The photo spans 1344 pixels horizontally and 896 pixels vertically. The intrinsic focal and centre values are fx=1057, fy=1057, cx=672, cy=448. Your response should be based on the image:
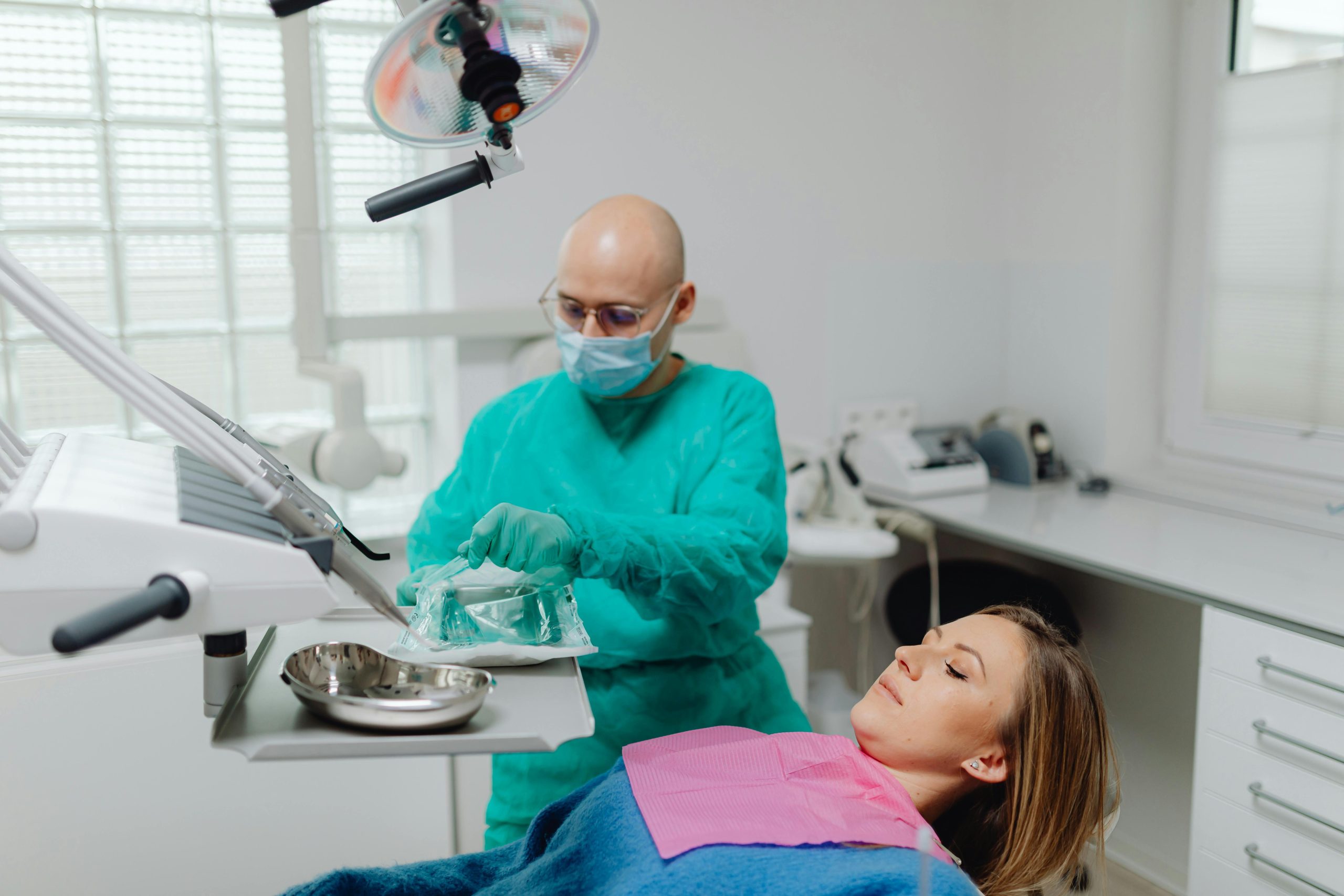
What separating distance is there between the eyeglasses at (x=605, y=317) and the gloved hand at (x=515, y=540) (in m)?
0.41

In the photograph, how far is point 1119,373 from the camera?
2.85m

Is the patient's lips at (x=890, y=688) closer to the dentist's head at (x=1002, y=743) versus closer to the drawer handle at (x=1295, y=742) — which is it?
the dentist's head at (x=1002, y=743)

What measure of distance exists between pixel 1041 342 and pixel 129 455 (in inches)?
103

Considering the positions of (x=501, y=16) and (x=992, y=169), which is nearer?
(x=501, y=16)

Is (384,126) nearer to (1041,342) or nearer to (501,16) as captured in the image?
(501,16)

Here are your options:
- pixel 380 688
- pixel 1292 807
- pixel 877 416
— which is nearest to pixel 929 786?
pixel 380 688

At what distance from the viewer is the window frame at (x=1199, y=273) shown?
2.65m

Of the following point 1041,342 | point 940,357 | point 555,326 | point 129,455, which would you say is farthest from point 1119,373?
point 129,455

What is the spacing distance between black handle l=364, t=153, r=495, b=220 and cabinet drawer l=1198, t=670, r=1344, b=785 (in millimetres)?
1663

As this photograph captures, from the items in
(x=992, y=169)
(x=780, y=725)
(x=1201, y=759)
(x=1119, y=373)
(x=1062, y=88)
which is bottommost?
(x=1201, y=759)

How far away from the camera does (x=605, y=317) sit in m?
1.53

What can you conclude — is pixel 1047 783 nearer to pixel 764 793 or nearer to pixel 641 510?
pixel 764 793

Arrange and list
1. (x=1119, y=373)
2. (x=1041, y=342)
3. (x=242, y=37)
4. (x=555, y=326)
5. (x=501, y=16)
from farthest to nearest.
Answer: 1. (x=1041, y=342)
2. (x=1119, y=373)
3. (x=242, y=37)
4. (x=555, y=326)
5. (x=501, y=16)

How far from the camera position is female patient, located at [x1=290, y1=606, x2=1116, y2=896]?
1153 millimetres
